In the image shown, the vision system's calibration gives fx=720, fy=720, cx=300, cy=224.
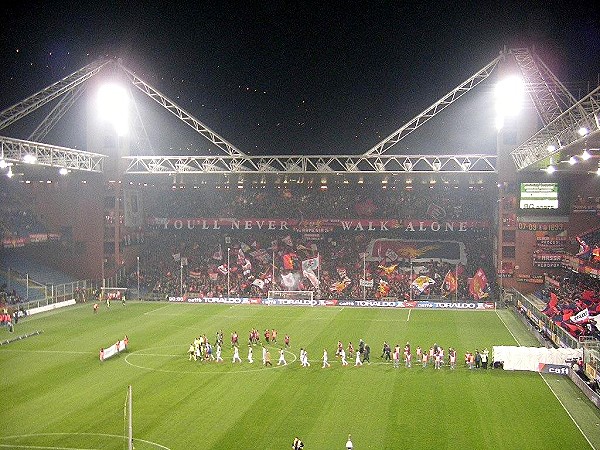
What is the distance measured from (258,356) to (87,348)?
10742mm

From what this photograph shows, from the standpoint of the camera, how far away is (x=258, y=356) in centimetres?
4241

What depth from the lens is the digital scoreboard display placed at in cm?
6291

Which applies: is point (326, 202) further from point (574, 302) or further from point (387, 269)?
point (574, 302)

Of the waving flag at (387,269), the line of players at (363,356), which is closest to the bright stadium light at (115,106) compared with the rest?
the waving flag at (387,269)

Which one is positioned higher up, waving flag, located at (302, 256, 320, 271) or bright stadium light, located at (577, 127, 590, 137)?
bright stadium light, located at (577, 127, 590, 137)

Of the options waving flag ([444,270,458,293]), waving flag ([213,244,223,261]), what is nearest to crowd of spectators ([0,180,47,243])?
waving flag ([213,244,223,261])

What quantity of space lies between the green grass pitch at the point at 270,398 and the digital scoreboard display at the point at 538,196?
52.9 feet

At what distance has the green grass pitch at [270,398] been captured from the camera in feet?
89.4

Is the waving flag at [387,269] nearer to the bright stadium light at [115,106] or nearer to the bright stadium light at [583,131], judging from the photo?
the bright stadium light at [115,106]

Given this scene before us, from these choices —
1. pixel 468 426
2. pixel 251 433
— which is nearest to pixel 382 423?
pixel 468 426

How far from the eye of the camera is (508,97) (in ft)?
196

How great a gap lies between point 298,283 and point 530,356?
35.3 meters

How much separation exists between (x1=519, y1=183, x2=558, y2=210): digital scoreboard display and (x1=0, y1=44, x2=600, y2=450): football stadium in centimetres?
19

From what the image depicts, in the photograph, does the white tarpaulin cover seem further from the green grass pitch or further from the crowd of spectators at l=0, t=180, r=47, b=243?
the crowd of spectators at l=0, t=180, r=47, b=243
